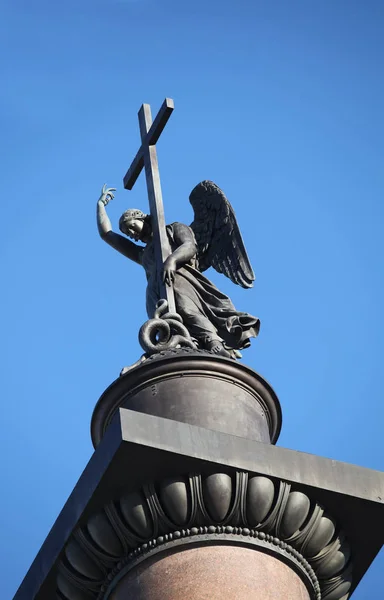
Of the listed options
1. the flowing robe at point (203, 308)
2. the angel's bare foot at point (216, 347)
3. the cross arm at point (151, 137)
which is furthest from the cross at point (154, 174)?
the angel's bare foot at point (216, 347)

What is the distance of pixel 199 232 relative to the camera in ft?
38.3

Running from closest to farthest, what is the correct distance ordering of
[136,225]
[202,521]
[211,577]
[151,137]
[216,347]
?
1. [211,577]
2. [202,521]
3. [216,347]
4. [136,225]
5. [151,137]

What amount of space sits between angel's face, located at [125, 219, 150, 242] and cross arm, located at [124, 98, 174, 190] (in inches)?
41.8

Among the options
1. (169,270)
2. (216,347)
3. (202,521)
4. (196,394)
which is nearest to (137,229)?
(169,270)

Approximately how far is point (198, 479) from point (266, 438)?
1221 mm

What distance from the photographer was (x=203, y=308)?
10.5 m

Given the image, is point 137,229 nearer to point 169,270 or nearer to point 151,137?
point 169,270

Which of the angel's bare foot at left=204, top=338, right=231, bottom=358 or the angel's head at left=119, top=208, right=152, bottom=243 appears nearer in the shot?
the angel's bare foot at left=204, top=338, right=231, bottom=358

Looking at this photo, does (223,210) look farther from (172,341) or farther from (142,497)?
(142,497)

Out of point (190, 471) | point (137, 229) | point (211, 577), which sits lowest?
point (211, 577)

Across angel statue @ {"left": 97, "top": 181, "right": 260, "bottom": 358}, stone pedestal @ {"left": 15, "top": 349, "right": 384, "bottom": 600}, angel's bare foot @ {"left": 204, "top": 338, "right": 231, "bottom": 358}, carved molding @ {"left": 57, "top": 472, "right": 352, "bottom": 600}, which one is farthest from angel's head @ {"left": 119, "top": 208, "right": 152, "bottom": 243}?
carved molding @ {"left": 57, "top": 472, "right": 352, "bottom": 600}

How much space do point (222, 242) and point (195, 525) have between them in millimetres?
4164

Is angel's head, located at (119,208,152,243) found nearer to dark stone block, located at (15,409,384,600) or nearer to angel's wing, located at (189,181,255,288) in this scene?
angel's wing, located at (189,181,255,288)

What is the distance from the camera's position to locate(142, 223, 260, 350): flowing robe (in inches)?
401
